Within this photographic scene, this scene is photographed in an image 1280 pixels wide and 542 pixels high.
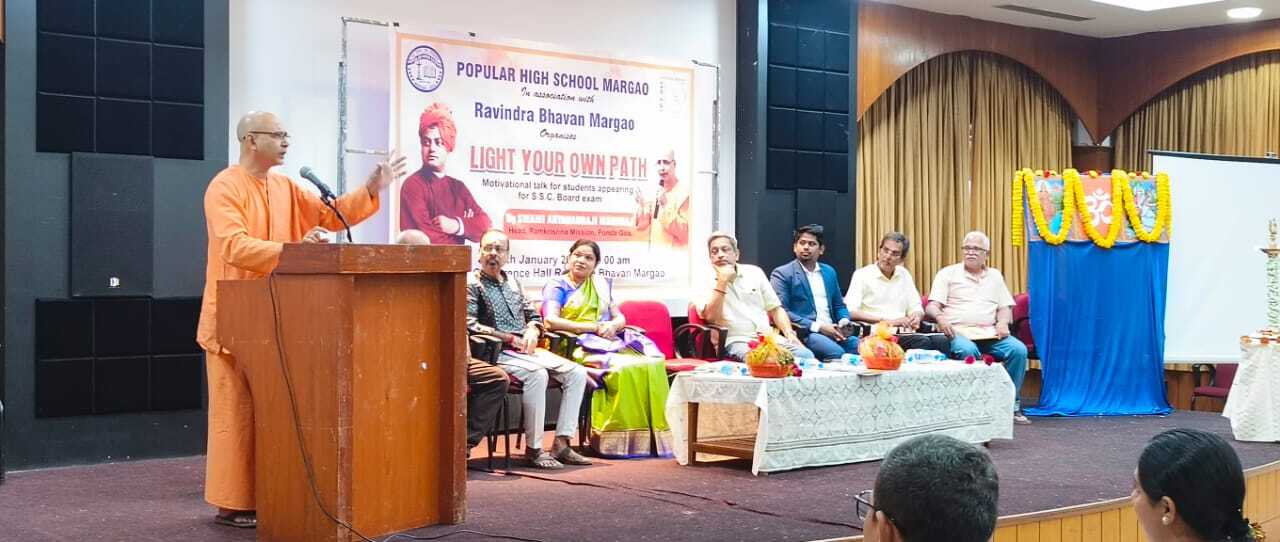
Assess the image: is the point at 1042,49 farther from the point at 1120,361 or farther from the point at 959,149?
the point at 1120,361

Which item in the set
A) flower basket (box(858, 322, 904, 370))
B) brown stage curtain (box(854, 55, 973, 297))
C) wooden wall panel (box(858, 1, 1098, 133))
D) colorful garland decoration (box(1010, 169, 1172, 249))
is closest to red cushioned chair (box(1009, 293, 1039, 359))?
colorful garland decoration (box(1010, 169, 1172, 249))

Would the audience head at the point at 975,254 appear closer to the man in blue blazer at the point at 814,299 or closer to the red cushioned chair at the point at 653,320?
the man in blue blazer at the point at 814,299

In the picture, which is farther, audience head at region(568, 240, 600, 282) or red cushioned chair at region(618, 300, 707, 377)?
red cushioned chair at region(618, 300, 707, 377)

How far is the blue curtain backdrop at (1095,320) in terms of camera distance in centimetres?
784

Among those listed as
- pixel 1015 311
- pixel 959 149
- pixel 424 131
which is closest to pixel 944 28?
pixel 959 149

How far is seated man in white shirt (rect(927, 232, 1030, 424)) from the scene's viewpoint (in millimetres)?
Result: 7547

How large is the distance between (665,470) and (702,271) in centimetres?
229

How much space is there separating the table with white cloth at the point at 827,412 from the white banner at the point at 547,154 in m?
1.47

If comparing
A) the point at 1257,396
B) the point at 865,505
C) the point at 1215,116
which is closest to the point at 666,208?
the point at 1257,396

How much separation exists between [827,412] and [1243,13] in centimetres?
521

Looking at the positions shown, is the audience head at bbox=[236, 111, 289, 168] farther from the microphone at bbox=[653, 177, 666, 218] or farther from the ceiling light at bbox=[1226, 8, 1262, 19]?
the ceiling light at bbox=[1226, 8, 1262, 19]

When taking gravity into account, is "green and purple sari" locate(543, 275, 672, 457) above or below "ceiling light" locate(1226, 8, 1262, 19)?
below

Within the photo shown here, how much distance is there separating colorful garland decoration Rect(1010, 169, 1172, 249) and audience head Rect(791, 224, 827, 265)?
1.30m

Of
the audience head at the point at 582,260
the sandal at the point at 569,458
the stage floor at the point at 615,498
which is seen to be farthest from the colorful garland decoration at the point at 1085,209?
the sandal at the point at 569,458
